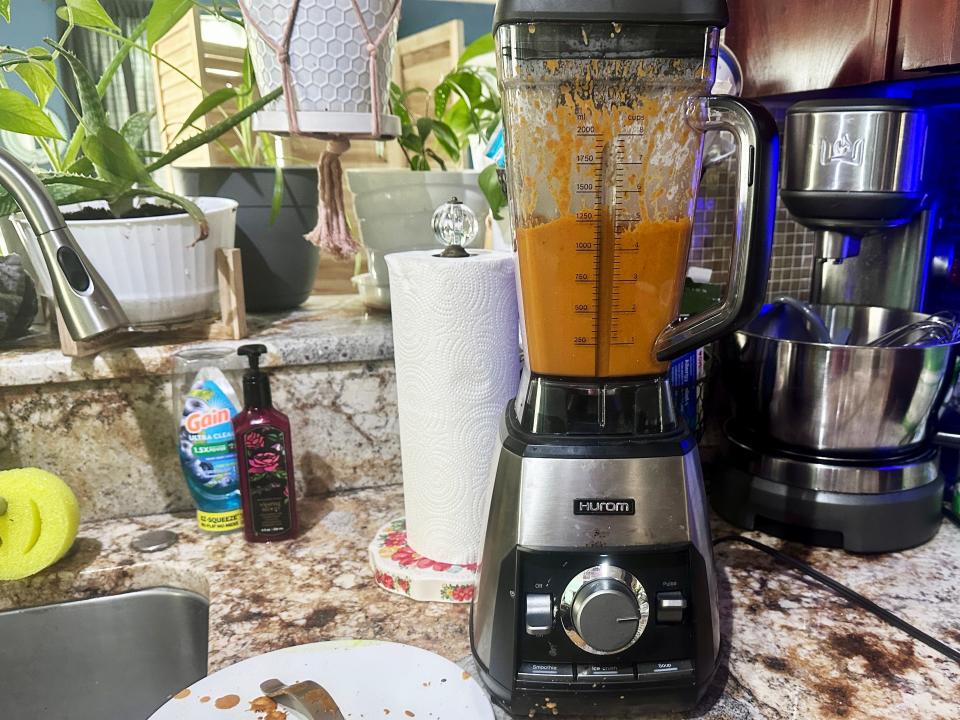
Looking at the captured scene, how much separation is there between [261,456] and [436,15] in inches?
160

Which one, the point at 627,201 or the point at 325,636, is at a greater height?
the point at 627,201

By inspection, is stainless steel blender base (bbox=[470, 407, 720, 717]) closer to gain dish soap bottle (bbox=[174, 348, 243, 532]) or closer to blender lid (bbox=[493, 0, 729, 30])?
blender lid (bbox=[493, 0, 729, 30])

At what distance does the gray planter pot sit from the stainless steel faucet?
1.14 ft

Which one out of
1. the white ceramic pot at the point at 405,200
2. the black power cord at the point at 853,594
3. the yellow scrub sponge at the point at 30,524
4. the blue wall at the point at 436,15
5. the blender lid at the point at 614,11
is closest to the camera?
the blender lid at the point at 614,11

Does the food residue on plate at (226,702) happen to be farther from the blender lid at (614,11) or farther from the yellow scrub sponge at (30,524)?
the blender lid at (614,11)

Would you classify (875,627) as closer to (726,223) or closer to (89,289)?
(726,223)

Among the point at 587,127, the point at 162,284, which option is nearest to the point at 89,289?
the point at 162,284

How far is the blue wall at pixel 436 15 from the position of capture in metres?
4.12

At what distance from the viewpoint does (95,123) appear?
0.75 metres

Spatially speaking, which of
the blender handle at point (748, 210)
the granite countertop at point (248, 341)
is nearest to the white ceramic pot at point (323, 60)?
the granite countertop at point (248, 341)

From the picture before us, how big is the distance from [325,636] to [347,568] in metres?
0.11

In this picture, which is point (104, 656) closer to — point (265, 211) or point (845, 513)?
point (265, 211)

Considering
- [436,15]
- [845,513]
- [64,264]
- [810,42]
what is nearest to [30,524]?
[64,264]

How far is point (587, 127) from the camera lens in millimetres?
513
